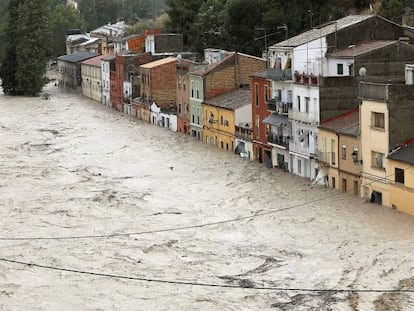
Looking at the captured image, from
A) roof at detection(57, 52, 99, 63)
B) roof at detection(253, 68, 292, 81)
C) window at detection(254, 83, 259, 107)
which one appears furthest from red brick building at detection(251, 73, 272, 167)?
roof at detection(57, 52, 99, 63)

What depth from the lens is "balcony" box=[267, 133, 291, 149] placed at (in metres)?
48.6

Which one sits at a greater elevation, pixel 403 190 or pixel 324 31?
pixel 324 31

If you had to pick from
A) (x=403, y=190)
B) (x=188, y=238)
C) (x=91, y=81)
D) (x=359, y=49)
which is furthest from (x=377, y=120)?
(x=91, y=81)

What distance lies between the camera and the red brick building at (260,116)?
51.8 m

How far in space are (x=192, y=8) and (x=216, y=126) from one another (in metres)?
37.5

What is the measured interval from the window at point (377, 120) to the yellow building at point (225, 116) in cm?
1700

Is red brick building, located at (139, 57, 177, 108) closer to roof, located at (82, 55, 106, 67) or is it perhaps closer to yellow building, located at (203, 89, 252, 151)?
yellow building, located at (203, 89, 252, 151)

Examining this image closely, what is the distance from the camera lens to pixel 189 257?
31.7 metres

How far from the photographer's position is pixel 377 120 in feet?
130

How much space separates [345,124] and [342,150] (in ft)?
4.91

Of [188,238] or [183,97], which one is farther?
[183,97]

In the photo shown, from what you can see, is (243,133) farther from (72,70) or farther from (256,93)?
(72,70)

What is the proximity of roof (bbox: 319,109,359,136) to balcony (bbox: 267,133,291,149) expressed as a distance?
13.1ft

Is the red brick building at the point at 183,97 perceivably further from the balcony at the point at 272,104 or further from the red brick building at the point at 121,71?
the balcony at the point at 272,104
